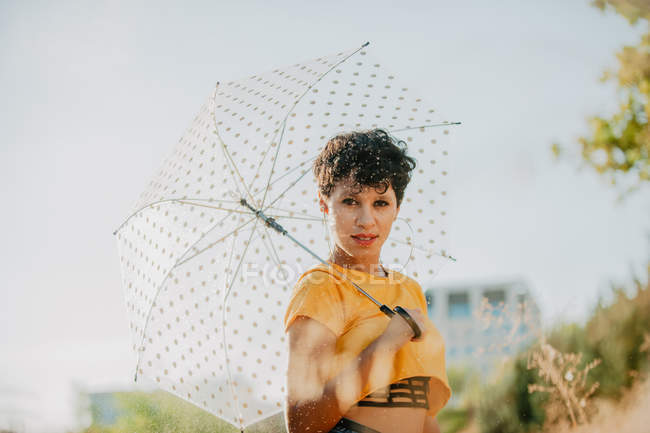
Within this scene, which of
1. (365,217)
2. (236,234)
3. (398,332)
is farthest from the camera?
(236,234)

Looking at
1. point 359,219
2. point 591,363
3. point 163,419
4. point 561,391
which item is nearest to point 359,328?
point 359,219

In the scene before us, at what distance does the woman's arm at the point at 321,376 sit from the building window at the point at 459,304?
8305 centimetres

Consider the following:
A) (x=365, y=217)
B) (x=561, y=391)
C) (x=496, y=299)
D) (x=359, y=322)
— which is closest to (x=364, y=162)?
(x=365, y=217)

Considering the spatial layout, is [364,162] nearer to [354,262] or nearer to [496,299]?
[354,262]

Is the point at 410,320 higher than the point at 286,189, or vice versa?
the point at 286,189

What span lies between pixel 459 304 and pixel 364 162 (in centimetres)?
8463

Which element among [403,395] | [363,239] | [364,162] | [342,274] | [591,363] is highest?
[364,162]

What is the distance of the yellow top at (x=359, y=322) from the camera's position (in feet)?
5.53

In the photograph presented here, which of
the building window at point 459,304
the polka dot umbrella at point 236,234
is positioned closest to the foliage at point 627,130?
the polka dot umbrella at point 236,234

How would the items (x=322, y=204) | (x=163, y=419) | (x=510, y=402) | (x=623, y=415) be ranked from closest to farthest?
(x=322, y=204), (x=163, y=419), (x=623, y=415), (x=510, y=402)

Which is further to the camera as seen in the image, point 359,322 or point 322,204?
point 322,204

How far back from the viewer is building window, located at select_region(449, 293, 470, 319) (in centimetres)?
8181

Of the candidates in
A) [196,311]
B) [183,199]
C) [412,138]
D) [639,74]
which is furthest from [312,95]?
[639,74]

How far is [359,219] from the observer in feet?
6.09
